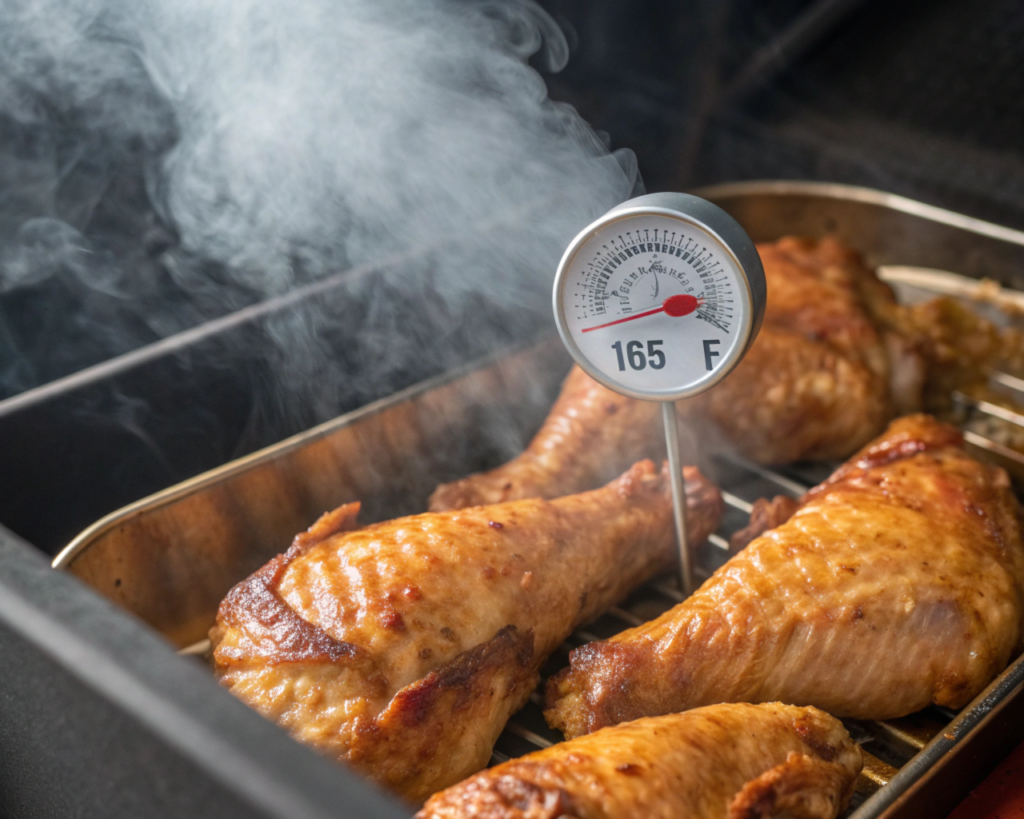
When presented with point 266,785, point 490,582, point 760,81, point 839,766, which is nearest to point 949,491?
point 839,766

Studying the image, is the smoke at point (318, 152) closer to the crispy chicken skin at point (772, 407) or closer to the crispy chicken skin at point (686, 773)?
the crispy chicken skin at point (772, 407)

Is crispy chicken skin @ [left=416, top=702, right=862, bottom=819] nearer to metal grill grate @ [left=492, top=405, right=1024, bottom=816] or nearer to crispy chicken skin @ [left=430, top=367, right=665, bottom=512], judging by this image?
metal grill grate @ [left=492, top=405, right=1024, bottom=816]

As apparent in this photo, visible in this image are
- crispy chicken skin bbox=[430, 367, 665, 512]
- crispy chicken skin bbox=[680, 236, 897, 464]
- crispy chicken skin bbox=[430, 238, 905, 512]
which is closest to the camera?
crispy chicken skin bbox=[430, 367, 665, 512]

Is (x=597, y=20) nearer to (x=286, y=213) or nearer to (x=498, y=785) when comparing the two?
(x=286, y=213)

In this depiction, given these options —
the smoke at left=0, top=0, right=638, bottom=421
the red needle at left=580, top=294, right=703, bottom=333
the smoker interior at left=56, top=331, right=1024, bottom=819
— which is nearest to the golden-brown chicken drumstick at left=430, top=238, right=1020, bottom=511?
the smoker interior at left=56, top=331, right=1024, bottom=819

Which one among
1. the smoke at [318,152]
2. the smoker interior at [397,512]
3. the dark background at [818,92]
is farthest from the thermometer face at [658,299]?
the dark background at [818,92]

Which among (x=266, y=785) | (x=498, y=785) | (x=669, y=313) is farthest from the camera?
(x=669, y=313)

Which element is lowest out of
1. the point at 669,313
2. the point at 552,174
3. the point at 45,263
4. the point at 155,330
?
the point at 155,330

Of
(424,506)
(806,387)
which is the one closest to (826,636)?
(806,387)
